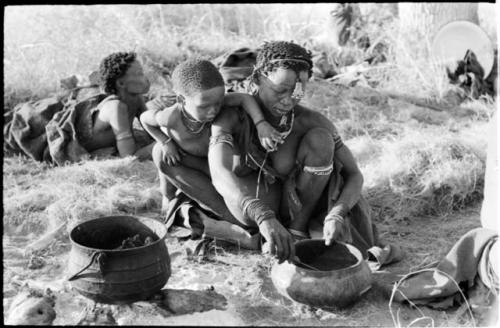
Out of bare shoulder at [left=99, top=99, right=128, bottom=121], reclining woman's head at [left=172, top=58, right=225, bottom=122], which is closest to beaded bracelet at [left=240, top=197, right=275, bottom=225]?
reclining woman's head at [left=172, top=58, right=225, bottom=122]

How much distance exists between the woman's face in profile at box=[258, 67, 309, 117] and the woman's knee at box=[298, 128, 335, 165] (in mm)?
218

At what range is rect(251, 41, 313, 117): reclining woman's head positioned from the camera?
359 centimetres

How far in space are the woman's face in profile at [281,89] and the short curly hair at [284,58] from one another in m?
0.03

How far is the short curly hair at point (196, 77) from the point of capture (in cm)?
361

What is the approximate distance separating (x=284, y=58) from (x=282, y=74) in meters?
0.10

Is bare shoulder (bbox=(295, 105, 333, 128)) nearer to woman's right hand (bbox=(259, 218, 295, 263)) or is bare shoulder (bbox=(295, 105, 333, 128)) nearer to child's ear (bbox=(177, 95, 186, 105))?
child's ear (bbox=(177, 95, 186, 105))

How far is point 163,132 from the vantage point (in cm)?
410

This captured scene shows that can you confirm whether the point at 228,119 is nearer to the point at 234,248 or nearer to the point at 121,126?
the point at 234,248

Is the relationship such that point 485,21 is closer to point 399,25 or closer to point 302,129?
point 399,25

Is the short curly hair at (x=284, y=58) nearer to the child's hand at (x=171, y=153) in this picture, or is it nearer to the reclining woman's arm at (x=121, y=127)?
the child's hand at (x=171, y=153)

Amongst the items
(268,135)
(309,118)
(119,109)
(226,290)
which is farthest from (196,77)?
(119,109)

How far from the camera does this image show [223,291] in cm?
349

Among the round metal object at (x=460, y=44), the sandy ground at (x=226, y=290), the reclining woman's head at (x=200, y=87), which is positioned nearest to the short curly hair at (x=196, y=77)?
the reclining woman's head at (x=200, y=87)

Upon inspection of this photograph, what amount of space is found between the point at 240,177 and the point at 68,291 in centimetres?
125
